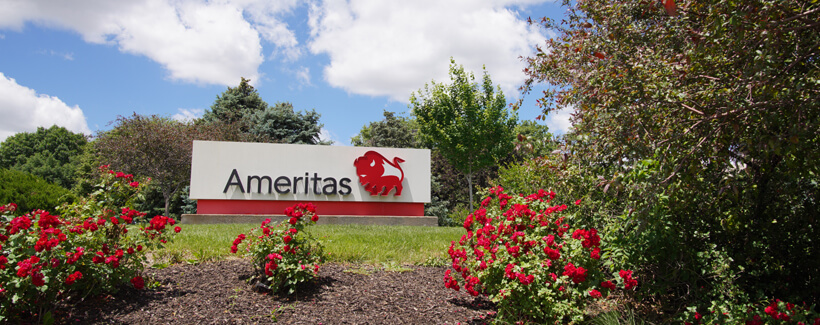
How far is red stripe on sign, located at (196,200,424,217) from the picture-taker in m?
12.9

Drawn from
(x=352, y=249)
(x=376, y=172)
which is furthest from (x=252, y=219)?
(x=352, y=249)

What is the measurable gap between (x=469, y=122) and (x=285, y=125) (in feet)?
32.9

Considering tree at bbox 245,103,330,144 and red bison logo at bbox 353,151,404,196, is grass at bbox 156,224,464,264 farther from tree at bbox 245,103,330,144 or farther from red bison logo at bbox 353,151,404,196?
tree at bbox 245,103,330,144

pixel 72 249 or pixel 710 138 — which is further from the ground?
pixel 710 138

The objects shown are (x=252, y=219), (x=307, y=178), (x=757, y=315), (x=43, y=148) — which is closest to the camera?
(x=757, y=315)

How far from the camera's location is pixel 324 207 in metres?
13.3

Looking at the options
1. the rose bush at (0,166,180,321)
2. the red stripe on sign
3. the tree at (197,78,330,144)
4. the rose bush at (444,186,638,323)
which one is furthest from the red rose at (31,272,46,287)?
the tree at (197,78,330,144)

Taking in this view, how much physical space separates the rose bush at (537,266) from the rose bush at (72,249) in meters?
2.77

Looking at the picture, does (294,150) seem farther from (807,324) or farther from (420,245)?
(807,324)

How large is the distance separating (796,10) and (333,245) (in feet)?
16.7

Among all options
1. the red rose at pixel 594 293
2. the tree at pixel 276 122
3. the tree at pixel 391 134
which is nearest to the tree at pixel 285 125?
the tree at pixel 276 122

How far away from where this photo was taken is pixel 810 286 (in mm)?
4129

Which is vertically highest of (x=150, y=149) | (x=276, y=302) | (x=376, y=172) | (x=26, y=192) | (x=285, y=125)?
(x=285, y=125)

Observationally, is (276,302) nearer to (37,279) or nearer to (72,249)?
(72,249)
